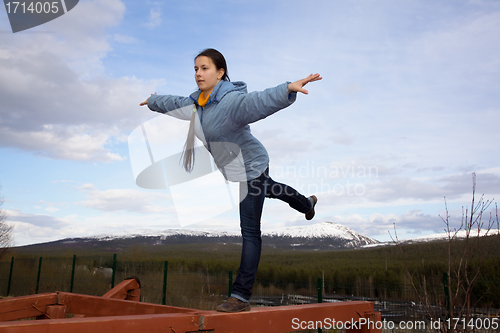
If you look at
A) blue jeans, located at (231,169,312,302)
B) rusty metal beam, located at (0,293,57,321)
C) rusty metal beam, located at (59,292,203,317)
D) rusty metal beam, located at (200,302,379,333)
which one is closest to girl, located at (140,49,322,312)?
blue jeans, located at (231,169,312,302)

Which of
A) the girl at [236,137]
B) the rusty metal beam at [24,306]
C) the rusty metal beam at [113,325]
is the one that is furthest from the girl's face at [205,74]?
the rusty metal beam at [24,306]

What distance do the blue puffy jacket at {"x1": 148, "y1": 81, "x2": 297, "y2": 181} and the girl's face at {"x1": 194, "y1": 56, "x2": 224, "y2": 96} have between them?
7 centimetres

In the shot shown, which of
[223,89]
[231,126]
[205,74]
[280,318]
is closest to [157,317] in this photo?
[280,318]

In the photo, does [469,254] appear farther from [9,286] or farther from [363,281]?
[363,281]

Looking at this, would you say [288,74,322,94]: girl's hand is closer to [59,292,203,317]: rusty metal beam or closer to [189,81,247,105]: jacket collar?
[189,81,247,105]: jacket collar

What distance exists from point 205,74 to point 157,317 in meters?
1.48

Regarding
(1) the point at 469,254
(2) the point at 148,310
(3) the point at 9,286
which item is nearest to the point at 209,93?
(2) the point at 148,310

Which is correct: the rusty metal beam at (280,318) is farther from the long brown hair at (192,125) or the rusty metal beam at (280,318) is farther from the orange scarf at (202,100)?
the orange scarf at (202,100)

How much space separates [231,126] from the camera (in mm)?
2258

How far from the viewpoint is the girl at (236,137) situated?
2170mm

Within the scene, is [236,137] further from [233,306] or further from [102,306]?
[102,306]

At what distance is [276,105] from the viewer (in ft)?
6.64

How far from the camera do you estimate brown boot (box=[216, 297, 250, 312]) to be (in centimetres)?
196

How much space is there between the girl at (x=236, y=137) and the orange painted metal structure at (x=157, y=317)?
0.20m
